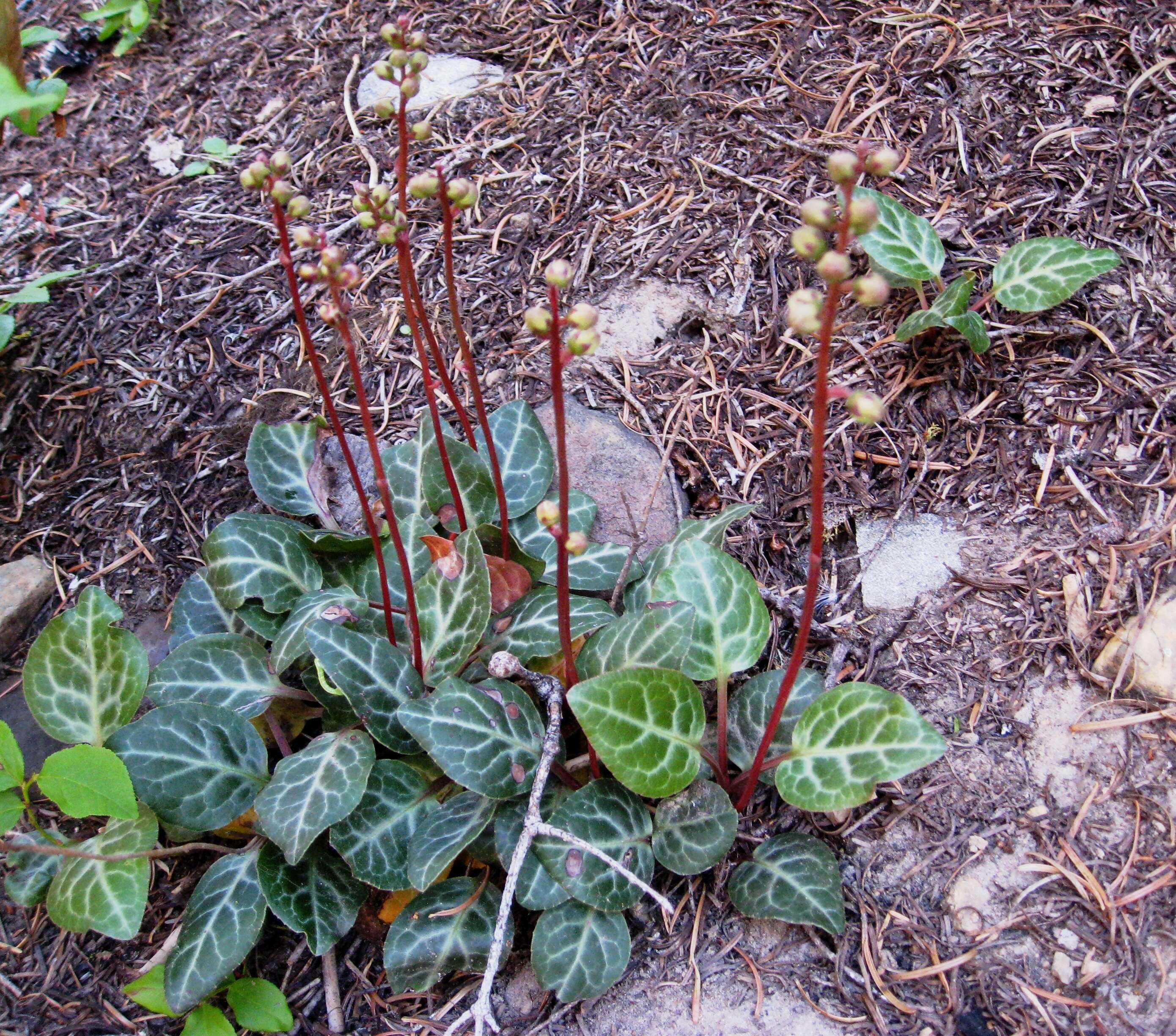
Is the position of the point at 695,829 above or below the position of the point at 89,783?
below

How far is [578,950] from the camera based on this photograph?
1911mm

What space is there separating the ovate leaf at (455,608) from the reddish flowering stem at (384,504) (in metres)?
0.03

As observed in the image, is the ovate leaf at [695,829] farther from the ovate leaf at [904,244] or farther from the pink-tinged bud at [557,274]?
the ovate leaf at [904,244]

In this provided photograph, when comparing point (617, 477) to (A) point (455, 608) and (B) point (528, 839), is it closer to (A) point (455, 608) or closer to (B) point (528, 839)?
(A) point (455, 608)

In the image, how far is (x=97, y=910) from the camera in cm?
191

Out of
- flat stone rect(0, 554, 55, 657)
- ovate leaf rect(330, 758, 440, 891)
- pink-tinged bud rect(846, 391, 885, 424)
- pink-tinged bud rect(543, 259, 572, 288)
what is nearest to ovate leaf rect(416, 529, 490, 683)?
ovate leaf rect(330, 758, 440, 891)

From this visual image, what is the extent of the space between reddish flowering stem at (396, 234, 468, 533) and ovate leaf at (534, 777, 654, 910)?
75 cm

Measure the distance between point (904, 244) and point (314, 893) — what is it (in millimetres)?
2365

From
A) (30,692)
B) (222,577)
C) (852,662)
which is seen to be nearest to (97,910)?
(30,692)

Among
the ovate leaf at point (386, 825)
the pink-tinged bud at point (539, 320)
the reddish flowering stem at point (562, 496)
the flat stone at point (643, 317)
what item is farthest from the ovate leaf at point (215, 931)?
the flat stone at point (643, 317)

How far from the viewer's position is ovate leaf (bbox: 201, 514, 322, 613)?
2.34 meters

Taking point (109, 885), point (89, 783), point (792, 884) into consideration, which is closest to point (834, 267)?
point (792, 884)

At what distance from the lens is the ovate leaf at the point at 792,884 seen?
6.23ft

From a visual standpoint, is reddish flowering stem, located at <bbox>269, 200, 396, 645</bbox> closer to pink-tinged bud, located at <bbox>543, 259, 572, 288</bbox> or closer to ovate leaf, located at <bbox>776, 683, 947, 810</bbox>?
pink-tinged bud, located at <bbox>543, 259, 572, 288</bbox>
